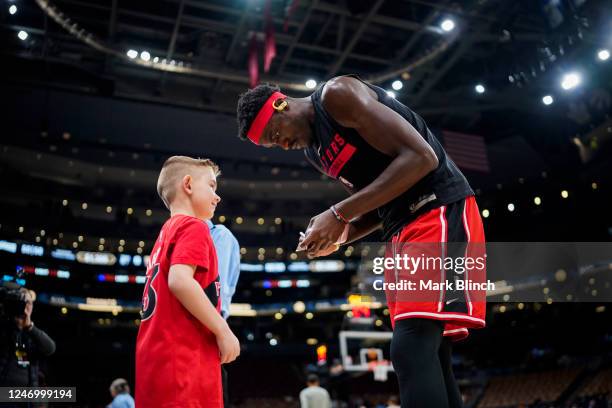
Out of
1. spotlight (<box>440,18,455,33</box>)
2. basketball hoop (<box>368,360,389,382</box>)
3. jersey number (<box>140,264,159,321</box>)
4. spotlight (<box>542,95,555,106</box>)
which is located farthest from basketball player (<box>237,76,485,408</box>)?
spotlight (<box>542,95,555,106</box>)

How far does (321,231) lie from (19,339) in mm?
2771

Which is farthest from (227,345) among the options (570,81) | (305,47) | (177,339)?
(570,81)

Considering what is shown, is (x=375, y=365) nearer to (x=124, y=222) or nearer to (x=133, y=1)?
(x=133, y=1)

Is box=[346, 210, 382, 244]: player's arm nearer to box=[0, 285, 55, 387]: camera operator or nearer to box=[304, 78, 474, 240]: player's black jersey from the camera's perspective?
box=[304, 78, 474, 240]: player's black jersey

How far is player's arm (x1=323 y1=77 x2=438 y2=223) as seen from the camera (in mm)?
1846

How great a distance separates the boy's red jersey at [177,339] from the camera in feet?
6.47

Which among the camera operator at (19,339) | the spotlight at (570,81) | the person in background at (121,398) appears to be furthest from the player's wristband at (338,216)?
the spotlight at (570,81)

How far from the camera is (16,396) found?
3.38m

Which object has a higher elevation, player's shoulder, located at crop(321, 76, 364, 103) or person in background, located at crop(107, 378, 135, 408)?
player's shoulder, located at crop(321, 76, 364, 103)

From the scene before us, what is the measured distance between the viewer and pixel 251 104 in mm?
2148

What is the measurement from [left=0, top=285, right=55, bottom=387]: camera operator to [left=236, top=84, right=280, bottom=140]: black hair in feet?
7.92

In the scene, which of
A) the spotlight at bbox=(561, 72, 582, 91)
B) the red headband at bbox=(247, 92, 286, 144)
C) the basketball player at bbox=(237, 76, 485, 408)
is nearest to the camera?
the basketball player at bbox=(237, 76, 485, 408)

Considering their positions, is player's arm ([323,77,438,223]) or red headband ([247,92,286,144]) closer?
player's arm ([323,77,438,223])

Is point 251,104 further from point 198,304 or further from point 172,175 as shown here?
point 198,304
